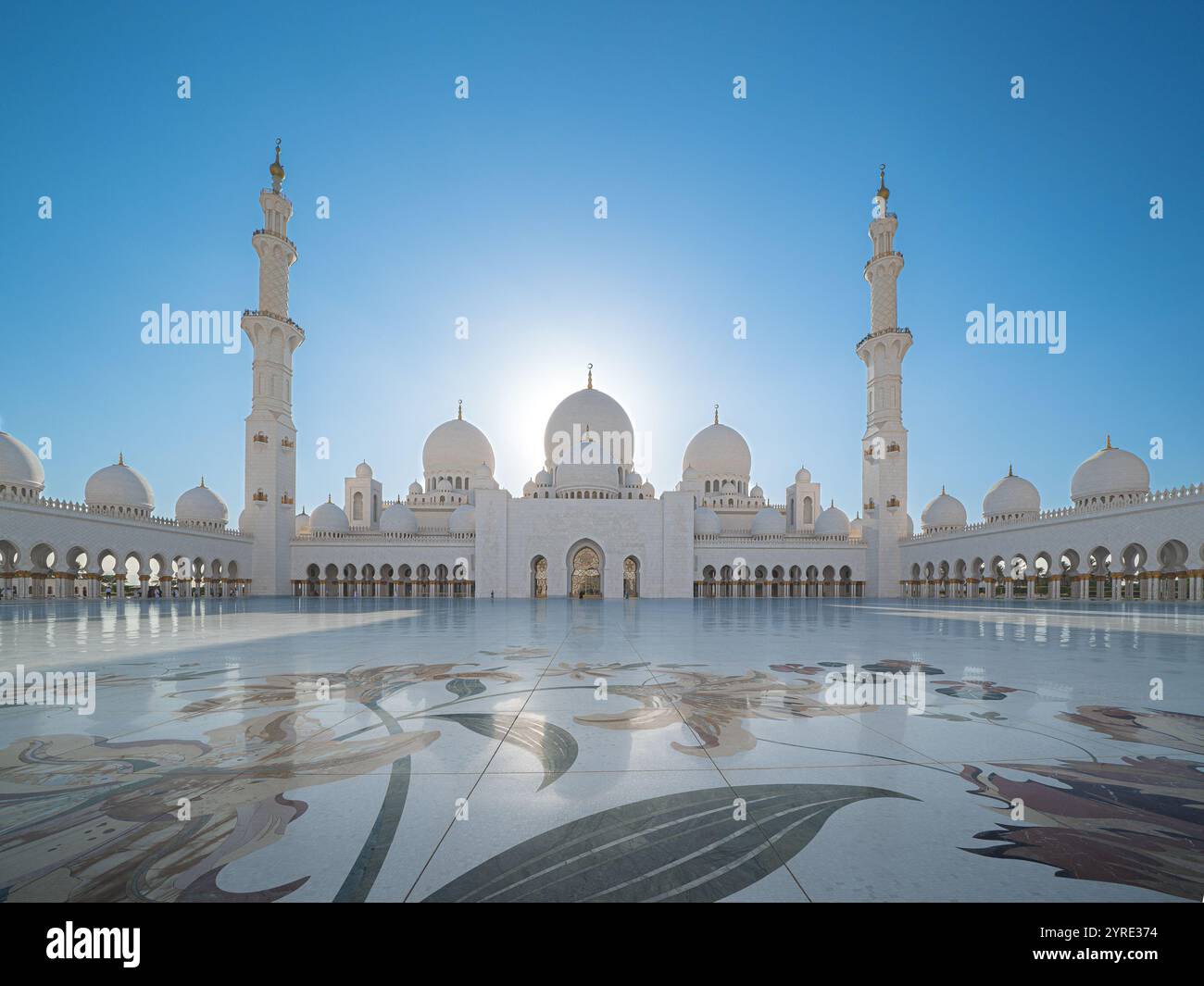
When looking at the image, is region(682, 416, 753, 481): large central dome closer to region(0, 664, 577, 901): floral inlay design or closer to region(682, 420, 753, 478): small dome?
region(682, 420, 753, 478): small dome

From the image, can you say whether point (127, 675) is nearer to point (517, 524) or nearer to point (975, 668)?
point (975, 668)

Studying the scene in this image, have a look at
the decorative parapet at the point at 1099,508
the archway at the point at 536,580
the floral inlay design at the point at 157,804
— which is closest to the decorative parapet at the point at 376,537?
the archway at the point at 536,580

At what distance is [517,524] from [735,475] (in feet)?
61.0

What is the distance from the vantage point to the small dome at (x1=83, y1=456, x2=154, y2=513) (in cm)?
3092

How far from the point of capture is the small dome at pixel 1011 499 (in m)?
32.4

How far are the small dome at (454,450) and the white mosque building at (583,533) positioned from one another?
4487mm

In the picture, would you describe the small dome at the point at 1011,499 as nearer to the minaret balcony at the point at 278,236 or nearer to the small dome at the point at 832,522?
the small dome at the point at 832,522

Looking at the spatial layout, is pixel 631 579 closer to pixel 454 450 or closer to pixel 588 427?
pixel 588 427

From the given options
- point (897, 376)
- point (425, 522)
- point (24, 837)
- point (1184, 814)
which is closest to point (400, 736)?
point (24, 837)

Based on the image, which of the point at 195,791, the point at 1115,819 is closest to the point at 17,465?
A: the point at 195,791

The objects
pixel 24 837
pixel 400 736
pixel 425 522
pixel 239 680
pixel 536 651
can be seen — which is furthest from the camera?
pixel 425 522

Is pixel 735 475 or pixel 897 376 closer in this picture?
pixel 897 376

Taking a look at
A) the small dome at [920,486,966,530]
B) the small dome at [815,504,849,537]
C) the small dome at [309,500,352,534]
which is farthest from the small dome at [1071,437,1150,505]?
the small dome at [309,500,352,534]
